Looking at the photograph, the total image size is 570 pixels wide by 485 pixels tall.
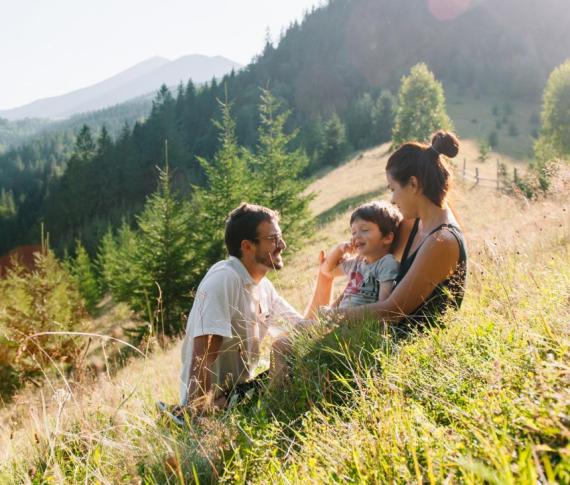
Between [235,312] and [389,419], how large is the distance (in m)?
1.82

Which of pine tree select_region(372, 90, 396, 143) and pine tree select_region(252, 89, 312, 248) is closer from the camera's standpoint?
pine tree select_region(252, 89, 312, 248)

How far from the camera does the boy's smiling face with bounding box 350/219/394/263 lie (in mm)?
3404

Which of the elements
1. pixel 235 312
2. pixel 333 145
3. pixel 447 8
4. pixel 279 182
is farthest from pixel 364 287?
pixel 447 8

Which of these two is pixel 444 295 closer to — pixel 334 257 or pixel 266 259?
pixel 334 257

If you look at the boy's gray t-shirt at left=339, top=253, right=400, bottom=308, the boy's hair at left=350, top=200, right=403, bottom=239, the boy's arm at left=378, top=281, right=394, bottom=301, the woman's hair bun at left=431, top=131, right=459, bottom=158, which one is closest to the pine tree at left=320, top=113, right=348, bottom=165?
the boy's hair at left=350, top=200, right=403, bottom=239

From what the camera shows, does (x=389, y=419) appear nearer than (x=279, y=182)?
Yes

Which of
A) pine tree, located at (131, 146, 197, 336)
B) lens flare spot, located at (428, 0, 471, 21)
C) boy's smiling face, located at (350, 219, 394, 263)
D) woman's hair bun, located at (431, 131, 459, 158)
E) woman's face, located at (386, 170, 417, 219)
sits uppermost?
lens flare spot, located at (428, 0, 471, 21)

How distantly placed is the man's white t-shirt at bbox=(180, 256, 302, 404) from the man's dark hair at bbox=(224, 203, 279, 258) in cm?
12

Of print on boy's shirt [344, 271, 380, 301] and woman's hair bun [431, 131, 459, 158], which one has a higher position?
woman's hair bun [431, 131, 459, 158]

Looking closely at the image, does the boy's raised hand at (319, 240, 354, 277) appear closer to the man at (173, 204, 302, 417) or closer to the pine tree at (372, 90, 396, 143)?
the man at (173, 204, 302, 417)

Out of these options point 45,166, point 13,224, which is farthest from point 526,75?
point 45,166

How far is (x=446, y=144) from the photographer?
313 centimetres

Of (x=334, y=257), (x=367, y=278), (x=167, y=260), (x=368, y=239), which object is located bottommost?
(x=167, y=260)

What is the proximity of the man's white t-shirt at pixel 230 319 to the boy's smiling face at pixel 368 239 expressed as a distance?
2.46 ft
